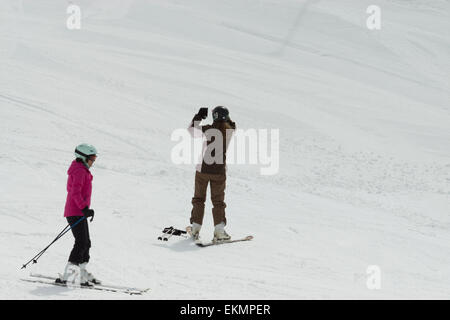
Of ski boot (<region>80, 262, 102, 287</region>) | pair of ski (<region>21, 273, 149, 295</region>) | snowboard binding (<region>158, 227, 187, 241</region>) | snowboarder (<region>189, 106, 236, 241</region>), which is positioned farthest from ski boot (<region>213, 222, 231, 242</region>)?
ski boot (<region>80, 262, 102, 287</region>)

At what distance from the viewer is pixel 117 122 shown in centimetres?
1258

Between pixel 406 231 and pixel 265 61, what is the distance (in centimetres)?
1046

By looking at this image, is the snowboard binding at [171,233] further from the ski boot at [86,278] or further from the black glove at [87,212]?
the black glove at [87,212]

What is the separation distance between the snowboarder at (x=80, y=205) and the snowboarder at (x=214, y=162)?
71.1 inches

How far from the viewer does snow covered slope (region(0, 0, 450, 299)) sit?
658 cm

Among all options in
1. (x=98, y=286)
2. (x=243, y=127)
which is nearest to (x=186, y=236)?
(x=98, y=286)

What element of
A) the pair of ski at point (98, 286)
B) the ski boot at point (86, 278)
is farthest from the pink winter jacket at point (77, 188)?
the pair of ski at point (98, 286)

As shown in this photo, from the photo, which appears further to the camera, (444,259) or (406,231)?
(406,231)

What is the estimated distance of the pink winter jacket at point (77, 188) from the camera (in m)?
5.46

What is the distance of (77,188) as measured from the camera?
5461 millimetres

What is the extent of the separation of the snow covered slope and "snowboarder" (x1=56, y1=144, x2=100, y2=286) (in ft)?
0.86

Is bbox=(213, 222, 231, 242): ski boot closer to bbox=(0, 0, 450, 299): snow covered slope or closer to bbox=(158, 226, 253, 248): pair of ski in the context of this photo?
bbox=(158, 226, 253, 248): pair of ski
